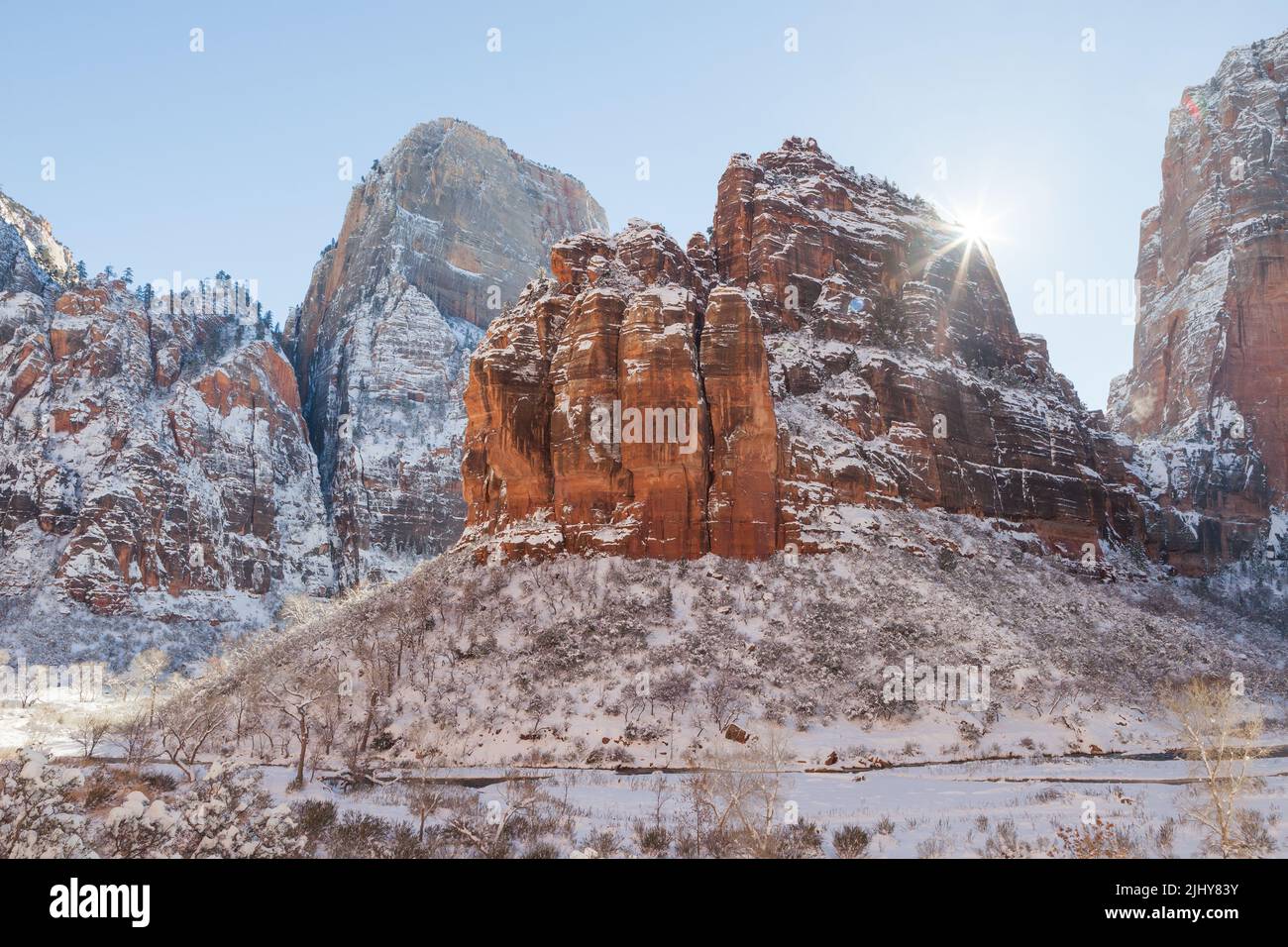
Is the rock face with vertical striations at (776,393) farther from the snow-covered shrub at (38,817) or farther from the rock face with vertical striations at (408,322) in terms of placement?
the rock face with vertical striations at (408,322)

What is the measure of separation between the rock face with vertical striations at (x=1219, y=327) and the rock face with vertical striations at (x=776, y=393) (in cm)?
1169

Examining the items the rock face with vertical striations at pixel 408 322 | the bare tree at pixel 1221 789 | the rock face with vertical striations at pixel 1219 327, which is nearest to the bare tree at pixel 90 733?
the bare tree at pixel 1221 789

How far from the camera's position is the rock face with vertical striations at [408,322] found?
129 metres

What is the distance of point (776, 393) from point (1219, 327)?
72.7 m

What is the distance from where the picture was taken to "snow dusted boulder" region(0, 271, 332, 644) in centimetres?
10125

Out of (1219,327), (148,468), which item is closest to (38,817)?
(148,468)

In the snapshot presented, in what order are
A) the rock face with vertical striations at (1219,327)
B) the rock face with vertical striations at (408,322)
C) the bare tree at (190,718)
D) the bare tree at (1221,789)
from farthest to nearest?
1. the rock face with vertical striations at (408,322)
2. the rock face with vertical striations at (1219,327)
3. the bare tree at (190,718)
4. the bare tree at (1221,789)

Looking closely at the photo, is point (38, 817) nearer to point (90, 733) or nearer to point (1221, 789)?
point (1221, 789)

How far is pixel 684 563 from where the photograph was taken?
52.2 m

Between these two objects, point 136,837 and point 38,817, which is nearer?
point 38,817

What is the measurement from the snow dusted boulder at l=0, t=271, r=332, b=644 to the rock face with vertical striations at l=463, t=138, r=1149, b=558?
66.3m

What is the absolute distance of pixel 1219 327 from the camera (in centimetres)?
9919

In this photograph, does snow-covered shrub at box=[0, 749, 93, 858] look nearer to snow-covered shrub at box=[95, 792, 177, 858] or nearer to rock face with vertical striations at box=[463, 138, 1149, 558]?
snow-covered shrub at box=[95, 792, 177, 858]

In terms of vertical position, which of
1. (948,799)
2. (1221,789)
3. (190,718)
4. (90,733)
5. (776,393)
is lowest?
(90,733)
